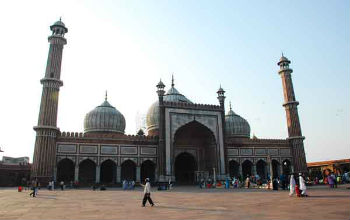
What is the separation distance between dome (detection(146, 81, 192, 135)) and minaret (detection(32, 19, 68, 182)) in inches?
392

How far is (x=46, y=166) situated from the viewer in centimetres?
2133

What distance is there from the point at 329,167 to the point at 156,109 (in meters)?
20.7

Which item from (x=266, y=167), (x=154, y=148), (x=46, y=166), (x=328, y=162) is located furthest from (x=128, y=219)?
(x=328, y=162)

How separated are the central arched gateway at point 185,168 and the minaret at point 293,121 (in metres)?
10.4

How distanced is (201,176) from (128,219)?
21.4m

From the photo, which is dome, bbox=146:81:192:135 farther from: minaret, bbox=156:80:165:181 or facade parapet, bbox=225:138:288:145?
facade parapet, bbox=225:138:288:145

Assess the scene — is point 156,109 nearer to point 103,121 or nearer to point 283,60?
point 103,121

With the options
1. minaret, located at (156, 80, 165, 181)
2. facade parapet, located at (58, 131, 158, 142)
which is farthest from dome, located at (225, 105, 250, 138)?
facade parapet, located at (58, 131, 158, 142)

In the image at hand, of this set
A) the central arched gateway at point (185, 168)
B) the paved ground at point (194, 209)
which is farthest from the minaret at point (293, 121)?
the paved ground at point (194, 209)

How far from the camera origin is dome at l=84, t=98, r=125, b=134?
93.7 ft

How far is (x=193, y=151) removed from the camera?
28.1 meters

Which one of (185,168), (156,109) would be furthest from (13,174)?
(185,168)

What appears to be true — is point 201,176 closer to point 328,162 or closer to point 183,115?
point 183,115

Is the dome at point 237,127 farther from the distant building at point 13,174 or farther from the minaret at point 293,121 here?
the distant building at point 13,174
